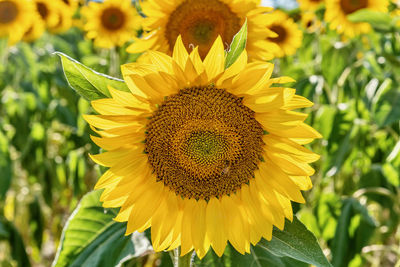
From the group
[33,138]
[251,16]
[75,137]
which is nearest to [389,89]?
[251,16]

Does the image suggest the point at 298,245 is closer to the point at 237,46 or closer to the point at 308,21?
the point at 237,46

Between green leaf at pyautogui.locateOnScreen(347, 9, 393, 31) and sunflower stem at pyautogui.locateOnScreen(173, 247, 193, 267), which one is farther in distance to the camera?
green leaf at pyautogui.locateOnScreen(347, 9, 393, 31)

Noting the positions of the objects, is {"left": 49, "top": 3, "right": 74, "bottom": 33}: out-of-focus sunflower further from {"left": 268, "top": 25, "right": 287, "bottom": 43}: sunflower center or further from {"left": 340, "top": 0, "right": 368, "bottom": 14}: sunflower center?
{"left": 340, "top": 0, "right": 368, "bottom": 14}: sunflower center

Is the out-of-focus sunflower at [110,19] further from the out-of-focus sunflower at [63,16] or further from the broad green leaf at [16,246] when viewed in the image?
the broad green leaf at [16,246]

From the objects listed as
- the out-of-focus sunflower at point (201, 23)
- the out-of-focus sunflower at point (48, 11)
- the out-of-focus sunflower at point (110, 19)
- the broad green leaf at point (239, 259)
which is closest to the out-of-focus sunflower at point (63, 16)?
the out-of-focus sunflower at point (48, 11)

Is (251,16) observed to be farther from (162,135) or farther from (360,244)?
(360,244)

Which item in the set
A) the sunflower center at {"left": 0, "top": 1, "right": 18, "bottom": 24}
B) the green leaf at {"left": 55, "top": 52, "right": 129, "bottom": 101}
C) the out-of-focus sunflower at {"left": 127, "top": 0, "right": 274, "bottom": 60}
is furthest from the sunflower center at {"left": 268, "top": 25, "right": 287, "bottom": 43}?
the green leaf at {"left": 55, "top": 52, "right": 129, "bottom": 101}

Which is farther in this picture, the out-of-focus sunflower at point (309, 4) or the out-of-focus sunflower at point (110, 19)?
the out-of-focus sunflower at point (309, 4)
